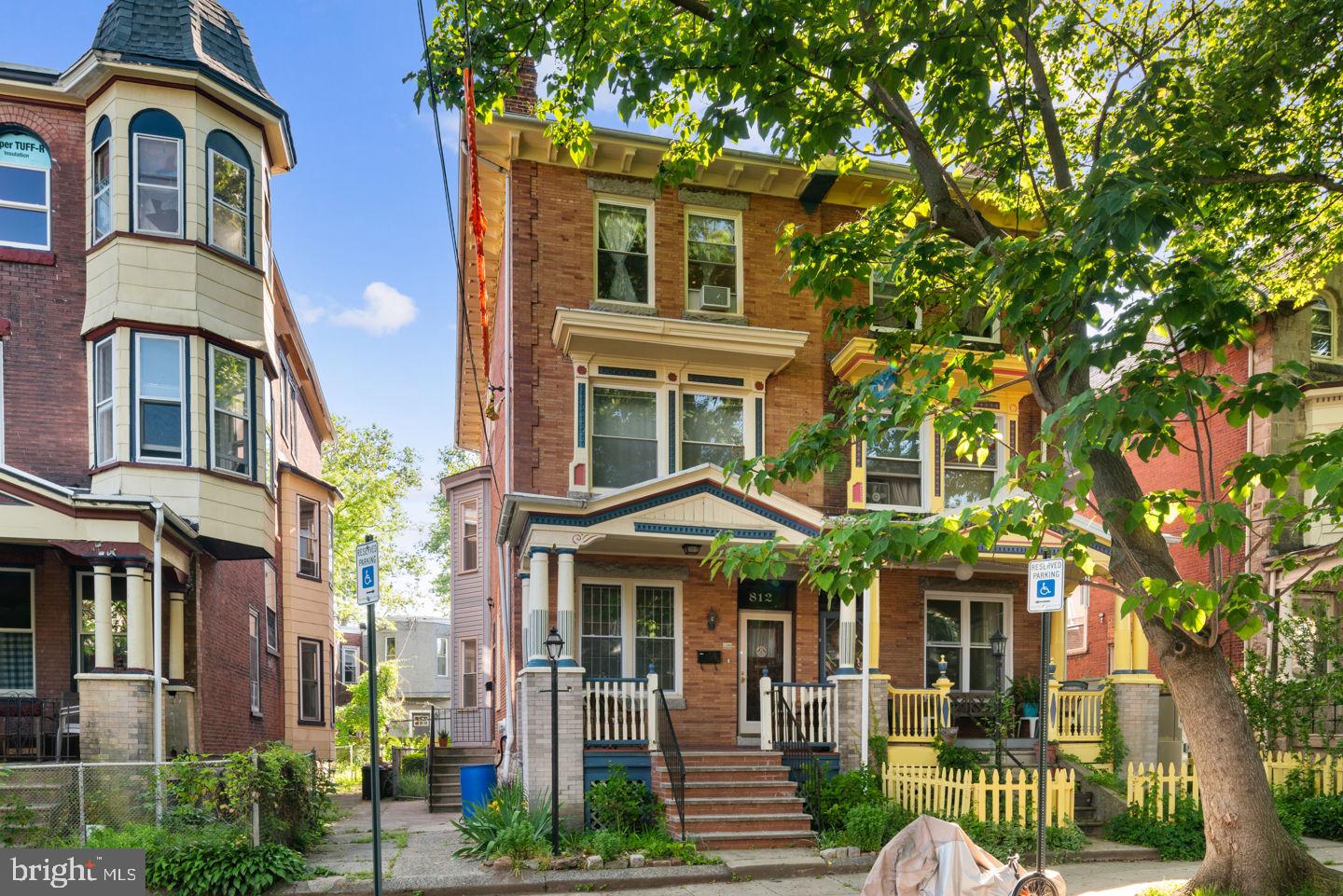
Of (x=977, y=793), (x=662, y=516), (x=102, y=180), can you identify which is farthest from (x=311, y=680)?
(x=977, y=793)

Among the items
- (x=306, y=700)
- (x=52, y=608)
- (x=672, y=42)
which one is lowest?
(x=306, y=700)

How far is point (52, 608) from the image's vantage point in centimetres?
1431

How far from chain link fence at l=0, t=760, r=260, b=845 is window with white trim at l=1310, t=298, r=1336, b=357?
20755 mm

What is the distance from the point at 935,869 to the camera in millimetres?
7867

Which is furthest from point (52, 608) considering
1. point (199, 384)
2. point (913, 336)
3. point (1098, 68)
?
point (1098, 68)

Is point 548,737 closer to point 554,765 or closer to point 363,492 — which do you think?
point 554,765

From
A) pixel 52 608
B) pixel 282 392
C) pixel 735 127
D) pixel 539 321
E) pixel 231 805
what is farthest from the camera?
pixel 282 392

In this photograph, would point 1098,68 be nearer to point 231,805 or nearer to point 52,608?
point 231,805

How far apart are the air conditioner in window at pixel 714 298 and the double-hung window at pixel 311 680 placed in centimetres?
1346

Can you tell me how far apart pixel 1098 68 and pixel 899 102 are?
3.88m

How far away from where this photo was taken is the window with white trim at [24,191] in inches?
582

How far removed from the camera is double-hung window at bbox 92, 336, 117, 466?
1432 centimetres

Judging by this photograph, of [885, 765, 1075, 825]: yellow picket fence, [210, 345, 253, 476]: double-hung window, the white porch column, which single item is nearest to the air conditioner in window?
[210, 345, 253, 476]: double-hung window

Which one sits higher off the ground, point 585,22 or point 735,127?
point 585,22
